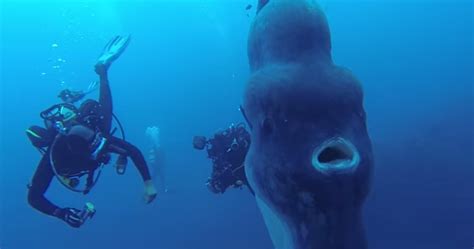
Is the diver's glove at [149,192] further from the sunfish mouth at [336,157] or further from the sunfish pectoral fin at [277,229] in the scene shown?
the sunfish mouth at [336,157]

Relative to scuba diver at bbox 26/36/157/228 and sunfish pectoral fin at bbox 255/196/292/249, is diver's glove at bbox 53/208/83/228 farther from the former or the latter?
sunfish pectoral fin at bbox 255/196/292/249

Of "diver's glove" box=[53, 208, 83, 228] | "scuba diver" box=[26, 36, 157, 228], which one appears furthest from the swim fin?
"diver's glove" box=[53, 208, 83, 228]

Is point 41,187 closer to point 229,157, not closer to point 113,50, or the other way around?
point 229,157

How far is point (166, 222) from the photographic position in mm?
27906

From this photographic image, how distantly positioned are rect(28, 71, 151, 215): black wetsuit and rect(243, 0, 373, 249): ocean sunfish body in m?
3.90

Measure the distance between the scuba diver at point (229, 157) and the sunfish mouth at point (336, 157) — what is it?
15.4 ft

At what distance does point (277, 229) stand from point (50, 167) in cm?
450

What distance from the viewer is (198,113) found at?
1813 inches

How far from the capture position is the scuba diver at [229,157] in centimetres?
847

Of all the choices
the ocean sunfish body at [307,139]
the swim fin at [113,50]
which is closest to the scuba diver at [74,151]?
the swim fin at [113,50]

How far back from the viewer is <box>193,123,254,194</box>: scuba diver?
8469 millimetres

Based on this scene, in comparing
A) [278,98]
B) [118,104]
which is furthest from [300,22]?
[118,104]

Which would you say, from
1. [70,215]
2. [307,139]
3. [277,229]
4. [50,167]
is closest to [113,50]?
[50,167]

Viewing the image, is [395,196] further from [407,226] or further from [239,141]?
[239,141]
